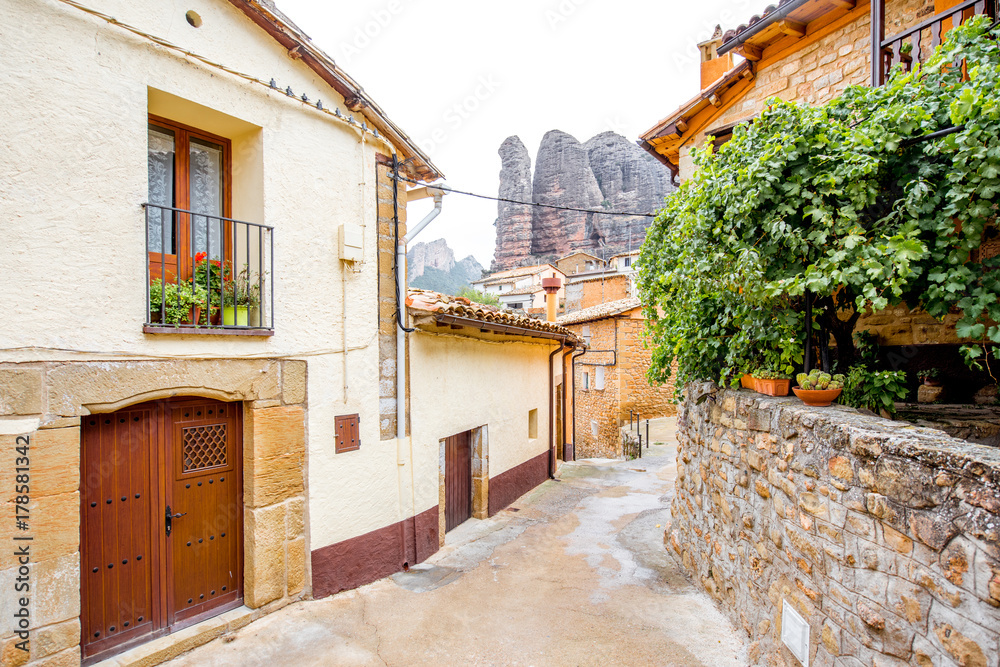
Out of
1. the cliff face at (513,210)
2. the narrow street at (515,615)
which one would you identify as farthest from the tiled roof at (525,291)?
the narrow street at (515,615)

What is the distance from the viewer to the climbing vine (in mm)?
2758

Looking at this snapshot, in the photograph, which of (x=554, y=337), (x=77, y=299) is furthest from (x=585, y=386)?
(x=77, y=299)

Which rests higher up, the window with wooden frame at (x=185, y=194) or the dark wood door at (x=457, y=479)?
the window with wooden frame at (x=185, y=194)

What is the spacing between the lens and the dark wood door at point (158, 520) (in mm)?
3439

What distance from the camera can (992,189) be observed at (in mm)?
2588

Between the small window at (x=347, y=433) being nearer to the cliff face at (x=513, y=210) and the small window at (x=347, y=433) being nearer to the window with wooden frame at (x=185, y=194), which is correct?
the window with wooden frame at (x=185, y=194)

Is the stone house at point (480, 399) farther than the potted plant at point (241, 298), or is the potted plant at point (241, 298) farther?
the stone house at point (480, 399)

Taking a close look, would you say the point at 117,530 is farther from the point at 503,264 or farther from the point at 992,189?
the point at 503,264

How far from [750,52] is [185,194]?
6.97m

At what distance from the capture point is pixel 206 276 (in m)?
3.96

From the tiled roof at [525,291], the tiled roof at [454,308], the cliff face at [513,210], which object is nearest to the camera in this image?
the tiled roof at [454,308]

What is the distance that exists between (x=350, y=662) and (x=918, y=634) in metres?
3.45

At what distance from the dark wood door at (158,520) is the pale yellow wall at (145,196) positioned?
59 centimetres

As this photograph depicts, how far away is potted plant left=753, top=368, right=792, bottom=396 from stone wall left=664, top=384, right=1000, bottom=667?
0.08 metres
